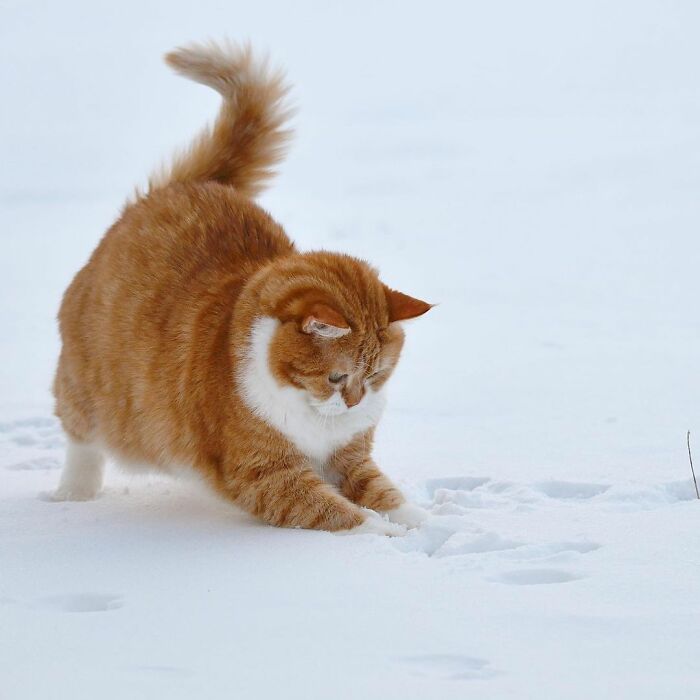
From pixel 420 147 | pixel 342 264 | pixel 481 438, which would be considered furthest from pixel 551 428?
pixel 420 147

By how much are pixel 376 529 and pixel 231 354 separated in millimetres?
634

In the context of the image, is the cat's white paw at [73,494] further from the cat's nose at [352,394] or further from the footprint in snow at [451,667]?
the footprint in snow at [451,667]

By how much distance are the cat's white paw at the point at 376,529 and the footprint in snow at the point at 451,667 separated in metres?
0.93

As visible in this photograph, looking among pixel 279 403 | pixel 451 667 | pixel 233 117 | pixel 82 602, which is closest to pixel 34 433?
pixel 233 117

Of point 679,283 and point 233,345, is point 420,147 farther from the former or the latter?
point 233,345

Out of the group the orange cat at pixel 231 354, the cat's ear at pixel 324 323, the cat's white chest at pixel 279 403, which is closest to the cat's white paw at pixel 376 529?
the orange cat at pixel 231 354

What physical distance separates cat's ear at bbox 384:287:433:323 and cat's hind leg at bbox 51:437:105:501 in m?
1.12

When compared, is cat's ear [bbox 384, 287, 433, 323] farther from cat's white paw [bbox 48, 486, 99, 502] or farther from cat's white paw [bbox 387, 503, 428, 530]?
cat's white paw [bbox 48, 486, 99, 502]

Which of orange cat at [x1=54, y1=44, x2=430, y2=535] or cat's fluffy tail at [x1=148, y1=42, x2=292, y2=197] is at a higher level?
cat's fluffy tail at [x1=148, y1=42, x2=292, y2=197]

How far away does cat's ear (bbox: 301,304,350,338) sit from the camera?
2.80 metres

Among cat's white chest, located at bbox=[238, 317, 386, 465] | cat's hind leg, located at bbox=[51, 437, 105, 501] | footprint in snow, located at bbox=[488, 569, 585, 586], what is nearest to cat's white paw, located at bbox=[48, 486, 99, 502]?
cat's hind leg, located at bbox=[51, 437, 105, 501]

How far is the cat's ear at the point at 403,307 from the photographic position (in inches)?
121

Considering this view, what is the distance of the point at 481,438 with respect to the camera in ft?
13.6

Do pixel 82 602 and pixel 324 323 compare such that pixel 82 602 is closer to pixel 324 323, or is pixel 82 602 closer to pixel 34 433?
pixel 324 323
